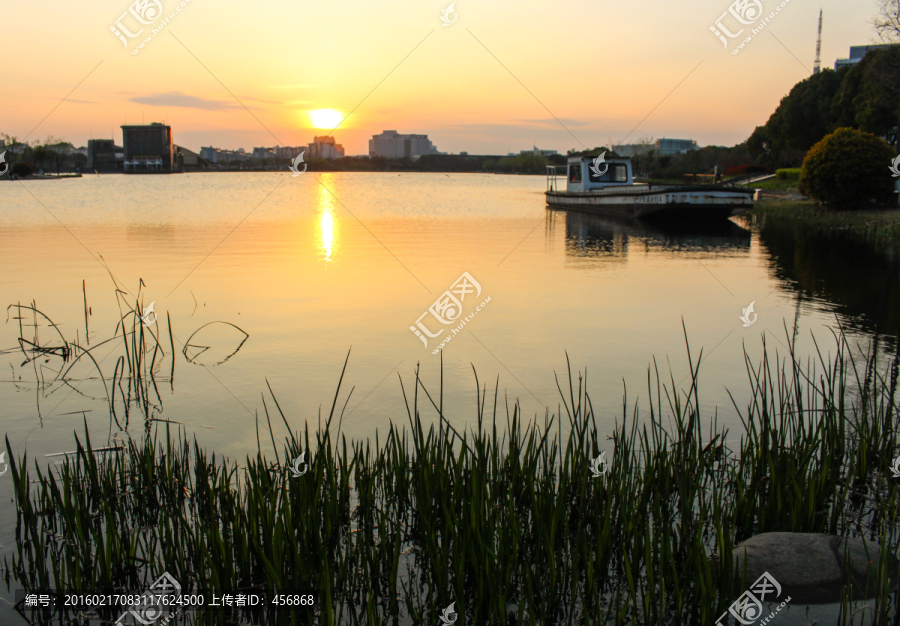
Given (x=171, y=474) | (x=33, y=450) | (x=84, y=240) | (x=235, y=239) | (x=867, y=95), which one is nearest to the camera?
(x=171, y=474)

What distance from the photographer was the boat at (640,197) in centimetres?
2355

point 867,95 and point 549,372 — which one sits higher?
point 867,95

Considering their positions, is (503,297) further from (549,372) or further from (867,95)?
(867,95)


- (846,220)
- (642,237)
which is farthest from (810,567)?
(846,220)

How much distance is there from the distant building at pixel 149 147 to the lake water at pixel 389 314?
129550mm

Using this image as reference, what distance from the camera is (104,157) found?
14150 cm

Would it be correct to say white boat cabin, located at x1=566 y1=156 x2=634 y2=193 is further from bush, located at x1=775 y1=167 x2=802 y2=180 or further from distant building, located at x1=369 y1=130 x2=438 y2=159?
distant building, located at x1=369 y1=130 x2=438 y2=159

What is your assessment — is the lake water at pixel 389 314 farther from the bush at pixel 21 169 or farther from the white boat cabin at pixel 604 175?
the bush at pixel 21 169

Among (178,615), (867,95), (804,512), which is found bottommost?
(178,615)

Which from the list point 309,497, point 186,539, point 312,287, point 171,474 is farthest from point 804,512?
point 312,287

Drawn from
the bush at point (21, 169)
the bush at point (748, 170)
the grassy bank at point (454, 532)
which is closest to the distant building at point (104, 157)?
the bush at point (21, 169)

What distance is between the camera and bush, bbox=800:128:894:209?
923 inches

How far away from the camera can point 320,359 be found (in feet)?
23.3

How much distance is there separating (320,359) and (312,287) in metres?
4.44
